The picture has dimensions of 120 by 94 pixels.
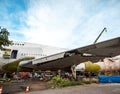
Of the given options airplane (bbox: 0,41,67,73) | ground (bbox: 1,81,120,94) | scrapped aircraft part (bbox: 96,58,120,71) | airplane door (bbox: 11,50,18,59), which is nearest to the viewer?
ground (bbox: 1,81,120,94)

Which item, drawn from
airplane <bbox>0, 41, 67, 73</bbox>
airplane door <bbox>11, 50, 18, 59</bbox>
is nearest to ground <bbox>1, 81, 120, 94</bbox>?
airplane <bbox>0, 41, 67, 73</bbox>

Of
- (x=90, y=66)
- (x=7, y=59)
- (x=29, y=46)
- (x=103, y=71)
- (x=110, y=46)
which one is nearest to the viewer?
(x=110, y=46)

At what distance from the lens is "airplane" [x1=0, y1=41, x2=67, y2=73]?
67.7 ft

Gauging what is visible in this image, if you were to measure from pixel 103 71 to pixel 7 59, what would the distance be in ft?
83.6

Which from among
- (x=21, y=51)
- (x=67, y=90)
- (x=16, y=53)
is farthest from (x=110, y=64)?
(x=67, y=90)

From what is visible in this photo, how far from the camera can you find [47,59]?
14.0 m

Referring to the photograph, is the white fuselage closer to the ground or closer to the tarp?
the ground

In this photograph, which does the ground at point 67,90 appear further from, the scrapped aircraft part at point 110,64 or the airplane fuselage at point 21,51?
the scrapped aircraft part at point 110,64

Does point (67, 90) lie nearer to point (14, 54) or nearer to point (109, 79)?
point (109, 79)

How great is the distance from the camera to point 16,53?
71.8 feet

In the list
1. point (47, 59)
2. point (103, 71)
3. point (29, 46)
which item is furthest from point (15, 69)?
point (103, 71)

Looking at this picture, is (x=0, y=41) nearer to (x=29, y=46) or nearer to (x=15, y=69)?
(x=15, y=69)

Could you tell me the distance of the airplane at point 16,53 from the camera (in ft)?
67.7

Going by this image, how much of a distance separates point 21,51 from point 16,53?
807 millimetres
